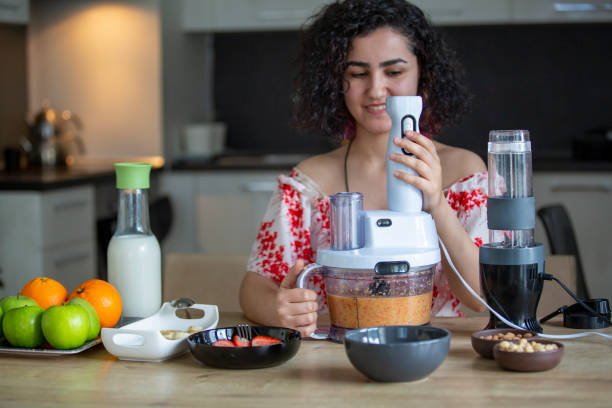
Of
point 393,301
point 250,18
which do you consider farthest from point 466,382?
point 250,18

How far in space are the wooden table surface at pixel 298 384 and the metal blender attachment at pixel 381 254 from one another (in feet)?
0.27

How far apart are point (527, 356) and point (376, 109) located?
735 millimetres

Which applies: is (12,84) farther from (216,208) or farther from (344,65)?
(344,65)

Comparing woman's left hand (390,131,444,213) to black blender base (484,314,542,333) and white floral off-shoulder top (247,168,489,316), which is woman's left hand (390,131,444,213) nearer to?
black blender base (484,314,542,333)

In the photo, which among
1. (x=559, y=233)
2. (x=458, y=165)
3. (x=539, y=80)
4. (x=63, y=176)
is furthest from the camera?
(x=539, y=80)

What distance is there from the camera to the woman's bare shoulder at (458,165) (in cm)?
172

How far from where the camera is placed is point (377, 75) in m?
1.64

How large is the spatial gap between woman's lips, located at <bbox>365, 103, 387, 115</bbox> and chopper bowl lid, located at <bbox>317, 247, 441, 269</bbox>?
506mm

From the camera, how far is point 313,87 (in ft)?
5.86

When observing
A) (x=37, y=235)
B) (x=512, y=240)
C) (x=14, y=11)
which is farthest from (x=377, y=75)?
(x=14, y=11)

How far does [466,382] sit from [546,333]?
0.99 ft

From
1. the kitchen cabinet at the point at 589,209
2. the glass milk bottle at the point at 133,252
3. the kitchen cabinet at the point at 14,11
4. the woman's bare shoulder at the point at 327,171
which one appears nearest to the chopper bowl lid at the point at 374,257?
the glass milk bottle at the point at 133,252

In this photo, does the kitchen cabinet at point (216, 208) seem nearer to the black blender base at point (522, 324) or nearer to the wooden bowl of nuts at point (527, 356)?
the black blender base at point (522, 324)

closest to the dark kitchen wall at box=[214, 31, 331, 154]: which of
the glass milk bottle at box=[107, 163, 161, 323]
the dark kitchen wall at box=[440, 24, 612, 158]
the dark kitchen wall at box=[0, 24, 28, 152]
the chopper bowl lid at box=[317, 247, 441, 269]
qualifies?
the dark kitchen wall at box=[440, 24, 612, 158]
